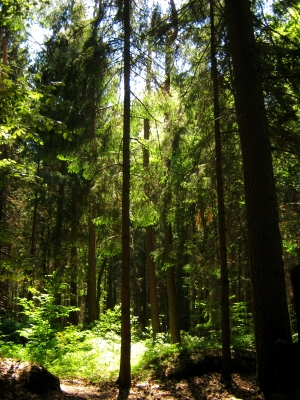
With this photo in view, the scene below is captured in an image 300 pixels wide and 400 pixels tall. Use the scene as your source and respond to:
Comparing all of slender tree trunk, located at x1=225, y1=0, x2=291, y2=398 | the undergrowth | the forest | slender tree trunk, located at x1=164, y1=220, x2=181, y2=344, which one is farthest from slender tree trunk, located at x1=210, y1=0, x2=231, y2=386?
slender tree trunk, located at x1=164, y1=220, x2=181, y2=344

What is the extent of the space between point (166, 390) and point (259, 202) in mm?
4220

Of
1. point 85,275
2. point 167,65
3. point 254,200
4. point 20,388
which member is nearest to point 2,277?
point 20,388

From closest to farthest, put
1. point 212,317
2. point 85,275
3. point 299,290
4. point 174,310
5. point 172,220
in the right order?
point 299,290, point 85,275, point 172,220, point 212,317, point 174,310

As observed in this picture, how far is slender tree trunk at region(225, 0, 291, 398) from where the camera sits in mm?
5207

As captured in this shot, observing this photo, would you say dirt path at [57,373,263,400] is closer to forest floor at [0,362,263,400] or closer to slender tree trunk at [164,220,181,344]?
forest floor at [0,362,263,400]

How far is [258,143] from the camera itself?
5.86 meters

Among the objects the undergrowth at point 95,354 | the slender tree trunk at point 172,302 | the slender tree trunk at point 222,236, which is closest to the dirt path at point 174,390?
the slender tree trunk at point 222,236

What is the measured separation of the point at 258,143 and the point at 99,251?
17.1ft

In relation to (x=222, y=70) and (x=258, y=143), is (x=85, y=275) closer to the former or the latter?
(x=258, y=143)

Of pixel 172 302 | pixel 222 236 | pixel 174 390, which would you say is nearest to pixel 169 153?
pixel 222 236

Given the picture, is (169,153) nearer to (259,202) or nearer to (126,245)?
(126,245)

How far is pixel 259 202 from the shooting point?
5641mm

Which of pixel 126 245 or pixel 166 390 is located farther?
pixel 126 245

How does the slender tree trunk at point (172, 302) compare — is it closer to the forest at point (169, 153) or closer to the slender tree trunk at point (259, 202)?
the forest at point (169, 153)
